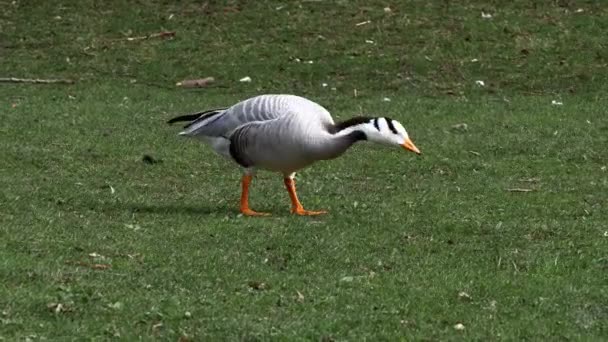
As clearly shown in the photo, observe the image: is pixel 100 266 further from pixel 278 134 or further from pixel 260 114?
pixel 260 114

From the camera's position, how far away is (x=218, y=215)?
10203 mm

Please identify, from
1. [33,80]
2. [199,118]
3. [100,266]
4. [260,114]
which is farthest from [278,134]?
[33,80]

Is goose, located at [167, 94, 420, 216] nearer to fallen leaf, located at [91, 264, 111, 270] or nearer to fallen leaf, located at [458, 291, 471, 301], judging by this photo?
fallen leaf, located at [458, 291, 471, 301]

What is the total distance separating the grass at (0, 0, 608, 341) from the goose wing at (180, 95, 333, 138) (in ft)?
2.42

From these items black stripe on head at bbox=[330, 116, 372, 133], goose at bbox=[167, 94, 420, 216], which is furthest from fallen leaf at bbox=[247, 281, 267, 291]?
black stripe on head at bbox=[330, 116, 372, 133]

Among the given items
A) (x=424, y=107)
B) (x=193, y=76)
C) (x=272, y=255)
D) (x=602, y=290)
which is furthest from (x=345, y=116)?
(x=602, y=290)

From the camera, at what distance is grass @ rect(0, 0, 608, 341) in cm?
690

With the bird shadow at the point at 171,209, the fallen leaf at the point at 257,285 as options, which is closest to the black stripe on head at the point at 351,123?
the bird shadow at the point at 171,209

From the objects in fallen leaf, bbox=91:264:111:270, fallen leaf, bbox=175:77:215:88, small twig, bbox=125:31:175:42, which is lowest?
small twig, bbox=125:31:175:42

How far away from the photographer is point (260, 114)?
33.4 feet

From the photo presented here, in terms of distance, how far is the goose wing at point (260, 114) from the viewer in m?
10.0

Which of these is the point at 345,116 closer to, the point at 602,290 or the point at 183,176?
the point at 183,176

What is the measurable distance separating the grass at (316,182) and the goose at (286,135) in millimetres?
497

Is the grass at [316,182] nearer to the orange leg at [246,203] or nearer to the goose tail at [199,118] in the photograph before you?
the orange leg at [246,203]
